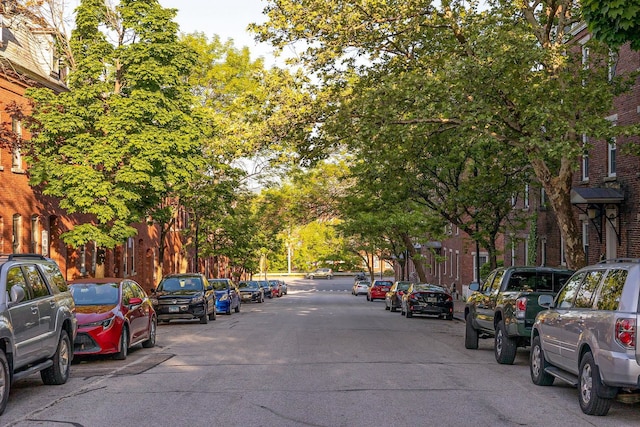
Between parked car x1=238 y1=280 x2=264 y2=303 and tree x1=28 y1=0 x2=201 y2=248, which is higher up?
tree x1=28 y1=0 x2=201 y2=248

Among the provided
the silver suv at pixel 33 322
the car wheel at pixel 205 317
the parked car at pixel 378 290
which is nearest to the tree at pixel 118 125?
the car wheel at pixel 205 317

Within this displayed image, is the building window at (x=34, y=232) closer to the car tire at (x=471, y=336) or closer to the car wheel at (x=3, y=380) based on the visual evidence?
the car tire at (x=471, y=336)

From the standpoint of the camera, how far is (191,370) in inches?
543

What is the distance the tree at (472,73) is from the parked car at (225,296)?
13877 millimetres

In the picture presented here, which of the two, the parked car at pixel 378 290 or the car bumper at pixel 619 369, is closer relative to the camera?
the car bumper at pixel 619 369

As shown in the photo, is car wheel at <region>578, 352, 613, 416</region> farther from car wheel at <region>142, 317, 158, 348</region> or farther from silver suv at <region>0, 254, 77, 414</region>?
car wheel at <region>142, 317, 158, 348</region>

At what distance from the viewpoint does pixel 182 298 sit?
26203mm

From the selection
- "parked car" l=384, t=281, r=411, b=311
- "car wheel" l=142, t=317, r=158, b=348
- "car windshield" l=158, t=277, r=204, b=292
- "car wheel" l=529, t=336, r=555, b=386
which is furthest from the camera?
"parked car" l=384, t=281, r=411, b=311

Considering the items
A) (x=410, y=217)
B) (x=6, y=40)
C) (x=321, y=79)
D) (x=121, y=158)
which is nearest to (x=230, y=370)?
(x=321, y=79)

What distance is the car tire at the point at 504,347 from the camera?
14797mm

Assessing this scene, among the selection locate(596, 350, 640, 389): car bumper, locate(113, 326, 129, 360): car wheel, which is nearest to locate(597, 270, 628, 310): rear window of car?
locate(596, 350, 640, 389): car bumper

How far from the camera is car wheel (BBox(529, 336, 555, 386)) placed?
473 inches

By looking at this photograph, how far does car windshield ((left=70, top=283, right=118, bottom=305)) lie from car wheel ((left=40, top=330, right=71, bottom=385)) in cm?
311

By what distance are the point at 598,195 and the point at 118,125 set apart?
15.7m
